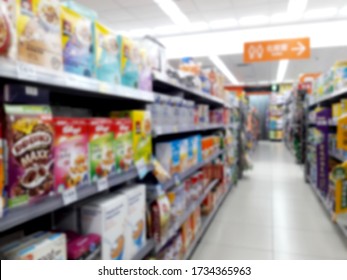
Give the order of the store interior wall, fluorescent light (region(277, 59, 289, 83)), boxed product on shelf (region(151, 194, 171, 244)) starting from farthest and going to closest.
Result: 1. the store interior wall
2. fluorescent light (region(277, 59, 289, 83))
3. boxed product on shelf (region(151, 194, 171, 244))

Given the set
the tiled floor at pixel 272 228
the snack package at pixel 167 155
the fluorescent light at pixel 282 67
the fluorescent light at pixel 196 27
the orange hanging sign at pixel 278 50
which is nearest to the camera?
the snack package at pixel 167 155

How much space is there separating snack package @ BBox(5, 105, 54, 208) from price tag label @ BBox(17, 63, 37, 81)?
0.29 ft

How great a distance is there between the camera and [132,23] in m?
7.59

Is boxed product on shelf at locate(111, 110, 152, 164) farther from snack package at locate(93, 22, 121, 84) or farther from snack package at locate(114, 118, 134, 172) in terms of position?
snack package at locate(93, 22, 121, 84)

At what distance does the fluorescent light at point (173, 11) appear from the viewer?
6.28 metres

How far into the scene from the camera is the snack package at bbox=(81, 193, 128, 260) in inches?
48.8

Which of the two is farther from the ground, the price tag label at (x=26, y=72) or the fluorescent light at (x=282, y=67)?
the fluorescent light at (x=282, y=67)

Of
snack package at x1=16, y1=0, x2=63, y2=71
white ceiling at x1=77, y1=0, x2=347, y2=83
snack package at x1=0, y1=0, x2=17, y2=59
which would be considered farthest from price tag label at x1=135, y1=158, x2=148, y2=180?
white ceiling at x1=77, y1=0, x2=347, y2=83

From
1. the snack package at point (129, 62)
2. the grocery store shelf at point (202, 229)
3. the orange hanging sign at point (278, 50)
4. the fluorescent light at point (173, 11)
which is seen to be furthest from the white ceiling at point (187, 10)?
the snack package at point (129, 62)

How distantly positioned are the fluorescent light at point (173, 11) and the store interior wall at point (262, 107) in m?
13.8

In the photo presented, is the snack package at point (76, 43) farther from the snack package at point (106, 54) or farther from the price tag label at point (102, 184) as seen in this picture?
the price tag label at point (102, 184)
